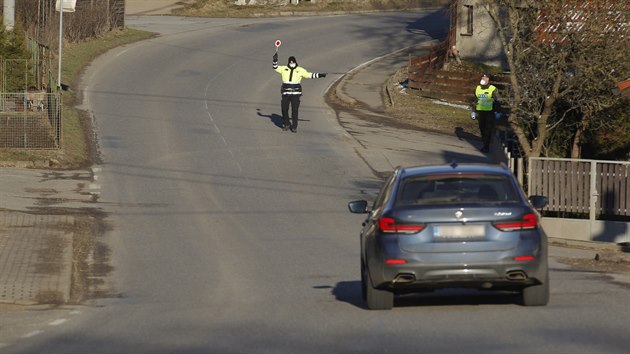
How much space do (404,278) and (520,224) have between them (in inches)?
48.1

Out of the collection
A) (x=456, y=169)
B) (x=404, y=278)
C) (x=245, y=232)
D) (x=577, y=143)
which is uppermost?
(x=456, y=169)

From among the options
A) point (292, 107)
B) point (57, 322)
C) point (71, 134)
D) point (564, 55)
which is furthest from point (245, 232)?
point (292, 107)

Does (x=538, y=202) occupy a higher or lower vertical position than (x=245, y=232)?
higher

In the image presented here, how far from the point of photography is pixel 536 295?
12227mm

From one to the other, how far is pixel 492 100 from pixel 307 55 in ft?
53.6

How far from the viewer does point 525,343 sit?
1020 centimetres

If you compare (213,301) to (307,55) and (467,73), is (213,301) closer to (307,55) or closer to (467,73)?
(467,73)

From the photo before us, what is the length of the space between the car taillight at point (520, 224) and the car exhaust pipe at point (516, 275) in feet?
1.35

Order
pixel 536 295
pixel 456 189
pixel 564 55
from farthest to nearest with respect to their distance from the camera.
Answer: pixel 564 55 < pixel 536 295 < pixel 456 189

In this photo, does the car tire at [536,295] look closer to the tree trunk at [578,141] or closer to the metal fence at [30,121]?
the tree trunk at [578,141]

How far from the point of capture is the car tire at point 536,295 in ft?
40.0

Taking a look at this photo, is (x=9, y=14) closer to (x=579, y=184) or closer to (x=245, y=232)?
(x=245, y=232)

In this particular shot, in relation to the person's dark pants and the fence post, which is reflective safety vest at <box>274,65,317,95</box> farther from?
the fence post

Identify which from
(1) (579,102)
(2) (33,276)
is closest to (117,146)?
(1) (579,102)
